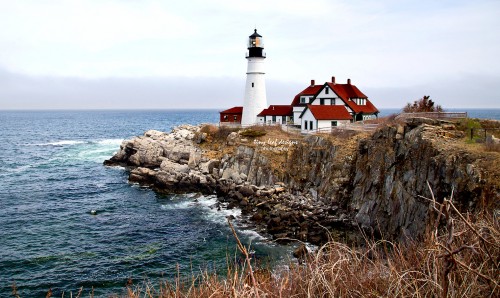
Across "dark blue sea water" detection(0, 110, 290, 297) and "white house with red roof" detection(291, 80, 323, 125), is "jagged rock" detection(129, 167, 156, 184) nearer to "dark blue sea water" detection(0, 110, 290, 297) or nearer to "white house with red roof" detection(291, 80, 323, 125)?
"dark blue sea water" detection(0, 110, 290, 297)

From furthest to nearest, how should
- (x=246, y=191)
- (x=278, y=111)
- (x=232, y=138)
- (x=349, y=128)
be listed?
(x=278, y=111) → (x=232, y=138) → (x=349, y=128) → (x=246, y=191)

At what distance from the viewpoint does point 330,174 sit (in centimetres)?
3478

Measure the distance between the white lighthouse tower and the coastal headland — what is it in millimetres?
5213

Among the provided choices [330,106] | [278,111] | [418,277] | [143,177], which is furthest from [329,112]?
[418,277]

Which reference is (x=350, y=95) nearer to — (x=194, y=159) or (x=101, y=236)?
(x=194, y=159)

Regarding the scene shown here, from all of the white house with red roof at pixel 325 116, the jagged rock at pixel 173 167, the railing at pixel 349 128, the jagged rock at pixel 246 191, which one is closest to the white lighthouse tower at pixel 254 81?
the white house with red roof at pixel 325 116

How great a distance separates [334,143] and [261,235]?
42.8 ft

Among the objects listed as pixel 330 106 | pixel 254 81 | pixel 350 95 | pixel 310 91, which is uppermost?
pixel 254 81

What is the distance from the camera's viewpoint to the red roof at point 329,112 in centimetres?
4394

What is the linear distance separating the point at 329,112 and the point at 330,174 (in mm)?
11864

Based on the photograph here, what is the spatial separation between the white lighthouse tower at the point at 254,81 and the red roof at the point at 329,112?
10111 millimetres

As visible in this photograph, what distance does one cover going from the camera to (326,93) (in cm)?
4875

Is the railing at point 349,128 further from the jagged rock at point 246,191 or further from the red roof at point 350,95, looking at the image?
the jagged rock at point 246,191

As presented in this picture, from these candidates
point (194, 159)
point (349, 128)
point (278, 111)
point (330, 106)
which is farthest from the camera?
point (278, 111)
